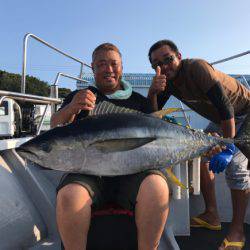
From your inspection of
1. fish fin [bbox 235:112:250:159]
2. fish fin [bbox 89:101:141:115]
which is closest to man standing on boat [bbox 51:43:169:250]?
fish fin [bbox 89:101:141:115]

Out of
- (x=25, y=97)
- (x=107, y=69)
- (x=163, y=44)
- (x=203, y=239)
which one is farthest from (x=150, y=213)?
(x=25, y=97)

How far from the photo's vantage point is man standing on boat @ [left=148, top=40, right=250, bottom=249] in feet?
9.27

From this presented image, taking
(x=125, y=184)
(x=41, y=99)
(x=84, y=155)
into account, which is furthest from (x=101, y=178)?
(x=41, y=99)

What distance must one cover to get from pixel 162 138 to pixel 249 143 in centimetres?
74

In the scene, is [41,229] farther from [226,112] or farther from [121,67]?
[226,112]

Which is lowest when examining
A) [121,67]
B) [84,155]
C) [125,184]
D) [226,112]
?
[125,184]

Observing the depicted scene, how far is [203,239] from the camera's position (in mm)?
3139

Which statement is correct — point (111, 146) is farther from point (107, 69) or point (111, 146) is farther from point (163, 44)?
point (163, 44)

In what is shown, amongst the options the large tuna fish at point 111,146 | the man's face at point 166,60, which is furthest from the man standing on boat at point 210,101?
the large tuna fish at point 111,146

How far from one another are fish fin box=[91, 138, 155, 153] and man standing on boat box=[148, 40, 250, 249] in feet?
2.70

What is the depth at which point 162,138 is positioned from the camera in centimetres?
199

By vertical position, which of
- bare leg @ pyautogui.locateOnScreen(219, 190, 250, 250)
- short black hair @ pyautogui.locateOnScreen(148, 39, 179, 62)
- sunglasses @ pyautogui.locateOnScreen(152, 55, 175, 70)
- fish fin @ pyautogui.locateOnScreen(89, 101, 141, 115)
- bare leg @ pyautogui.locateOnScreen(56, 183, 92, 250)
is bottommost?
bare leg @ pyautogui.locateOnScreen(219, 190, 250, 250)

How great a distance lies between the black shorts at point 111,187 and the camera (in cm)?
199

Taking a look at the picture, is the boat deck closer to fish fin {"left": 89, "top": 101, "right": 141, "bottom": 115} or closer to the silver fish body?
the silver fish body
